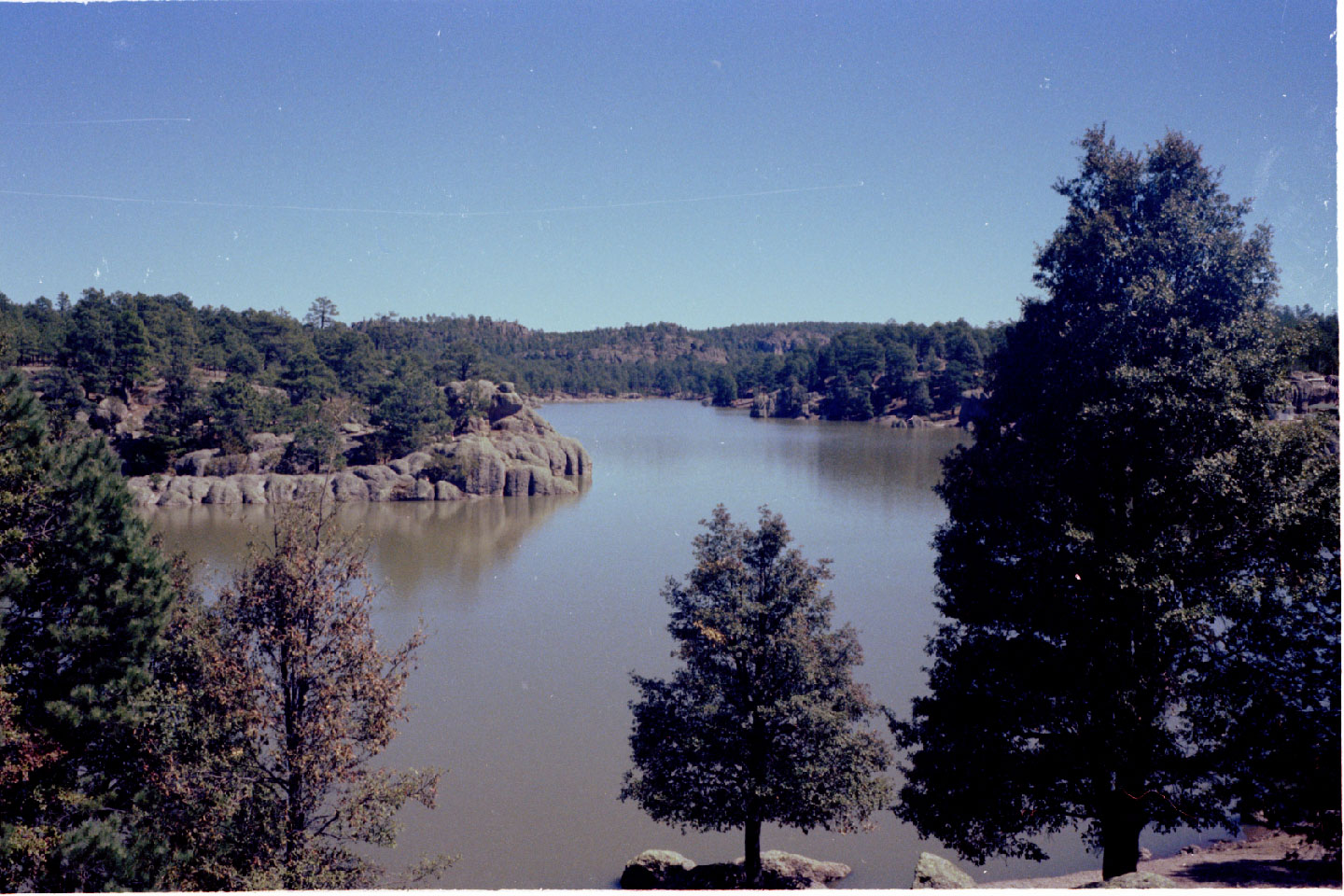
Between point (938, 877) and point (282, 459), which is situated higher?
point (282, 459)

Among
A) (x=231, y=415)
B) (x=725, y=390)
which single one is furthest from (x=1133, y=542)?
(x=725, y=390)

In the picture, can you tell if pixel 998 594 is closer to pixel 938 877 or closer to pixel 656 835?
pixel 938 877

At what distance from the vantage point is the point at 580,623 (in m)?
22.5

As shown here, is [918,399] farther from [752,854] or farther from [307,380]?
[752,854]

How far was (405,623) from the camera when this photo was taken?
74.5 ft

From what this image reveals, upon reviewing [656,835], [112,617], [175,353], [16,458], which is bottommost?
[656,835]

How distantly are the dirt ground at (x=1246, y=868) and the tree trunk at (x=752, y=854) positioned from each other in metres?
2.94

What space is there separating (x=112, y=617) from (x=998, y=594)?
10443 millimetres

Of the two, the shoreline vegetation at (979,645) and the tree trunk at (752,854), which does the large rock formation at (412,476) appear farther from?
the tree trunk at (752,854)

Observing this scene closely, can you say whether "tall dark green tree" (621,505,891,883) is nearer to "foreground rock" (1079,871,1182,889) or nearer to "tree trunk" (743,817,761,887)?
"tree trunk" (743,817,761,887)

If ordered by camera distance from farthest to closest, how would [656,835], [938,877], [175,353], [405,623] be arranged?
1. [175,353]
2. [405,623]
3. [656,835]
4. [938,877]

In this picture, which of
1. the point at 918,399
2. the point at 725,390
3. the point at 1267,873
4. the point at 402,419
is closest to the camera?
the point at 1267,873

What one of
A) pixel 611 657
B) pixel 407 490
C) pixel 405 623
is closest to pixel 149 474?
pixel 407 490

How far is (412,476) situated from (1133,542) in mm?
39257
